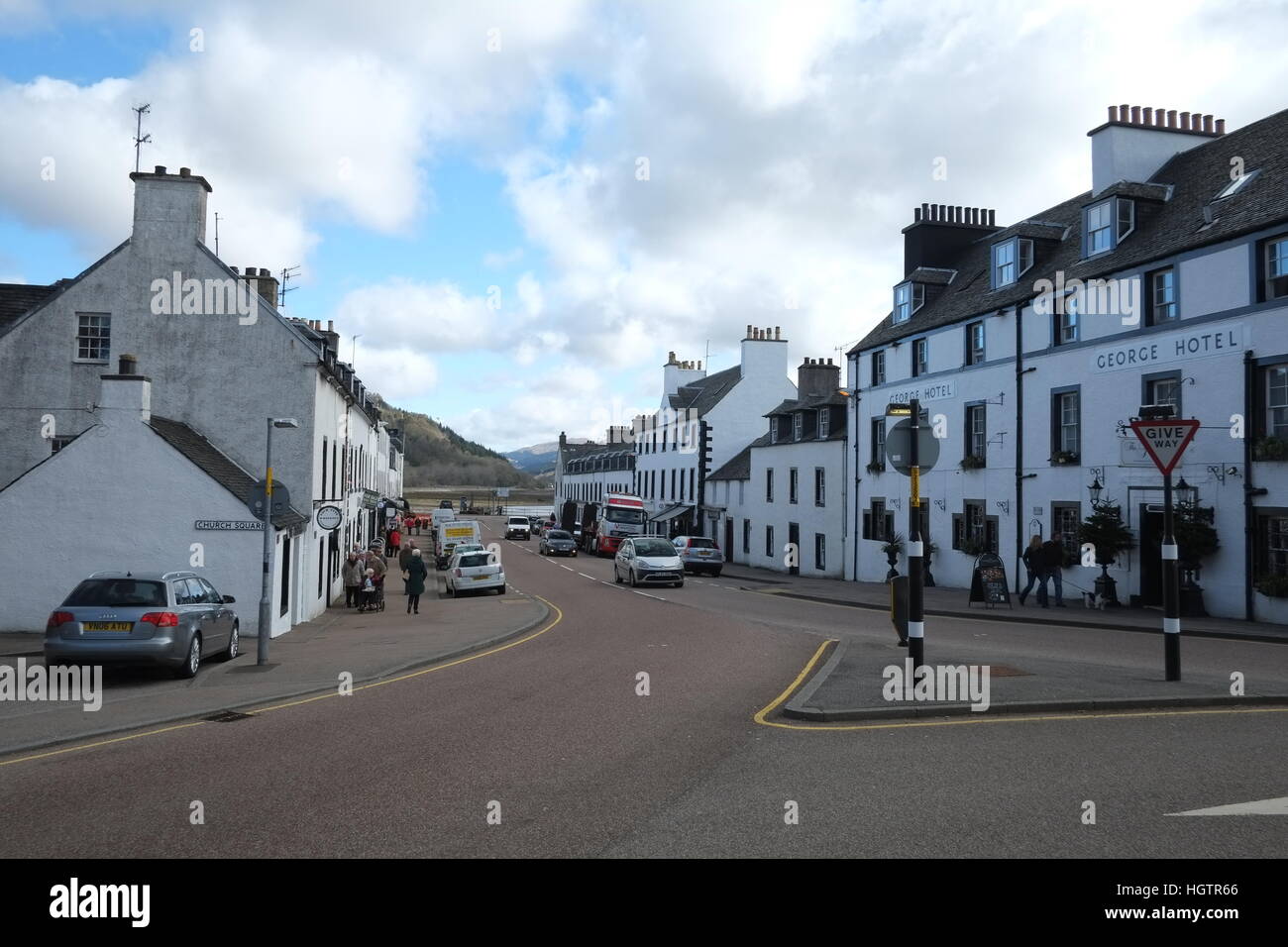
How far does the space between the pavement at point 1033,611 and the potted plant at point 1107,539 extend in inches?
25.0

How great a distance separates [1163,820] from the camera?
Answer: 6484 millimetres

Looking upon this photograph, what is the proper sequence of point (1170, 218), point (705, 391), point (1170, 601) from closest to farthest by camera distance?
point (1170, 601), point (1170, 218), point (705, 391)

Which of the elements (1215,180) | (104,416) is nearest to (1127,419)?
(1215,180)

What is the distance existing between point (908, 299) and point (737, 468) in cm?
2118

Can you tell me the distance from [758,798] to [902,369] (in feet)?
101

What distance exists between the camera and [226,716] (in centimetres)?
1130

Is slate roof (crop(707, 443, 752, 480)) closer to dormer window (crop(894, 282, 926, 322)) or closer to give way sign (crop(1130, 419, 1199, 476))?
dormer window (crop(894, 282, 926, 322))

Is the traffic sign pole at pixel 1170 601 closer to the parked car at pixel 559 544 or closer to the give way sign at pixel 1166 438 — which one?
the give way sign at pixel 1166 438

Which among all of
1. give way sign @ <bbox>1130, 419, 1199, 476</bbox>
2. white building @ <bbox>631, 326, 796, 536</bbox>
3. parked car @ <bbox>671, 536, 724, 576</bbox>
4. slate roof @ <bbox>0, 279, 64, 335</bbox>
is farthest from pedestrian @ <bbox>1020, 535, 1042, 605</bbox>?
white building @ <bbox>631, 326, 796, 536</bbox>

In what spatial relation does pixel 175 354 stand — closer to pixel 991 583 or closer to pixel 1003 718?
pixel 1003 718

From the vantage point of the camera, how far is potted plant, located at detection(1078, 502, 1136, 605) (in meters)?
24.0

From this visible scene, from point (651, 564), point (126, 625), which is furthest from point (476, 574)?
point (126, 625)

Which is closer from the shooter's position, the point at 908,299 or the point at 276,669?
the point at 276,669

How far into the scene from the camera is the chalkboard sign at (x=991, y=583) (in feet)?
82.1
